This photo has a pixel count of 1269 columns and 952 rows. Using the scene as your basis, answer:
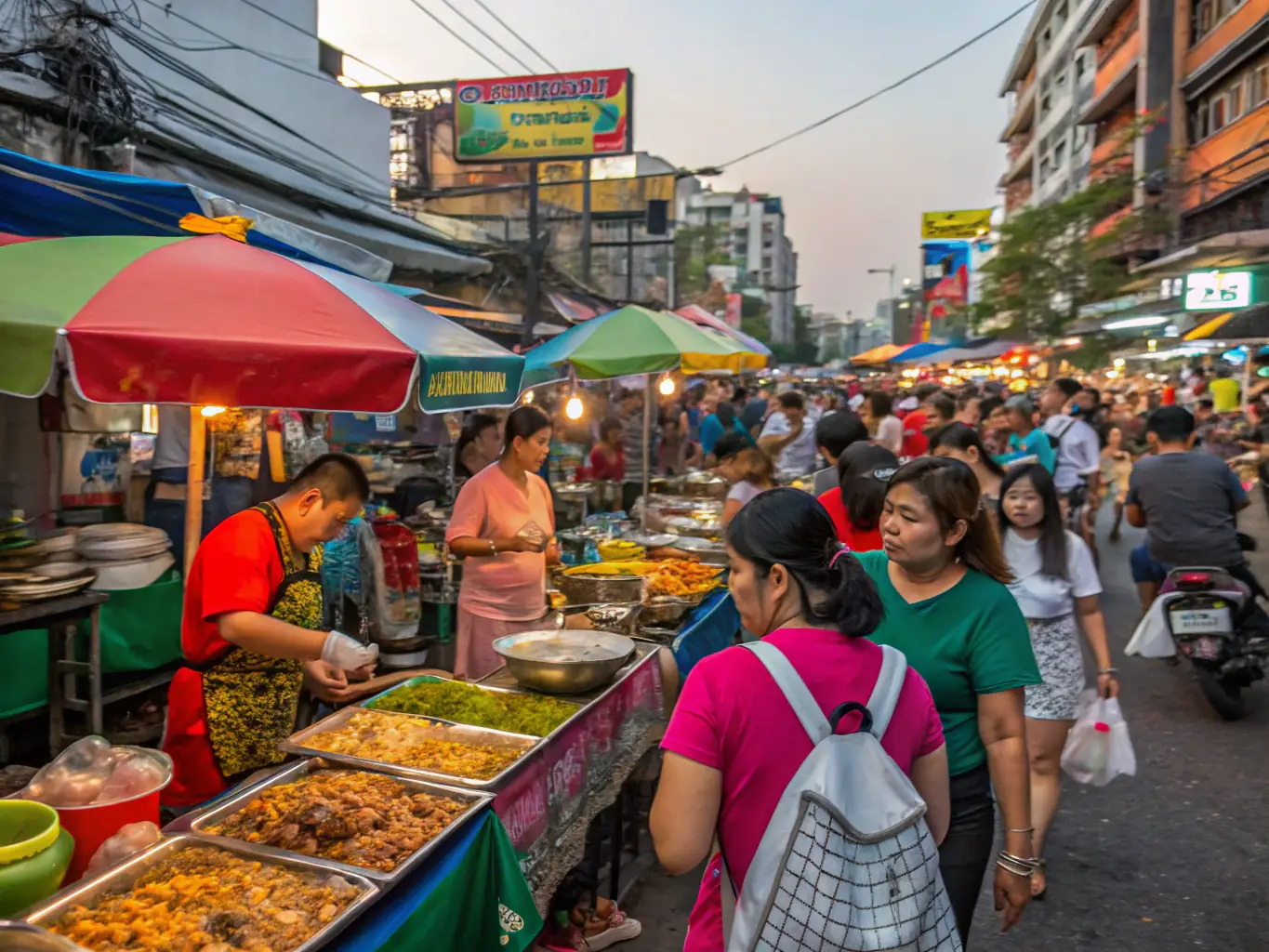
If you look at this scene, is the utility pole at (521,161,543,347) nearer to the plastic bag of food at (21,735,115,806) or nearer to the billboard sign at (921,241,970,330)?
the plastic bag of food at (21,735,115,806)

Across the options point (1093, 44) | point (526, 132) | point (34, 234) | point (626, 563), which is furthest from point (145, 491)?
point (1093, 44)

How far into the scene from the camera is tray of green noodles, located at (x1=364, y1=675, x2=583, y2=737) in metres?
3.38

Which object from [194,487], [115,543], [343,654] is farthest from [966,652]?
[115,543]

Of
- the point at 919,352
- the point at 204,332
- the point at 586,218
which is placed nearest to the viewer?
the point at 204,332

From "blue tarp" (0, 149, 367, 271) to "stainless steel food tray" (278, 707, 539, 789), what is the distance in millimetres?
2671

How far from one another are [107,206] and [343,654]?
3.21m

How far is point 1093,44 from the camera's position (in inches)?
1471

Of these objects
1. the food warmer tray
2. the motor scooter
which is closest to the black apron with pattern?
the food warmer tray

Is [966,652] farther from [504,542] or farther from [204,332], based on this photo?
[504,542]

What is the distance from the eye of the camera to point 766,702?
180 centimetres

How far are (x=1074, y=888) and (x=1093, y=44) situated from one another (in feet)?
138

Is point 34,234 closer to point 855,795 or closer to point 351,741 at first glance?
point 351,741

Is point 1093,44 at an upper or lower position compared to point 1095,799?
upper

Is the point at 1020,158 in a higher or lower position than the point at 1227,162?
higher
